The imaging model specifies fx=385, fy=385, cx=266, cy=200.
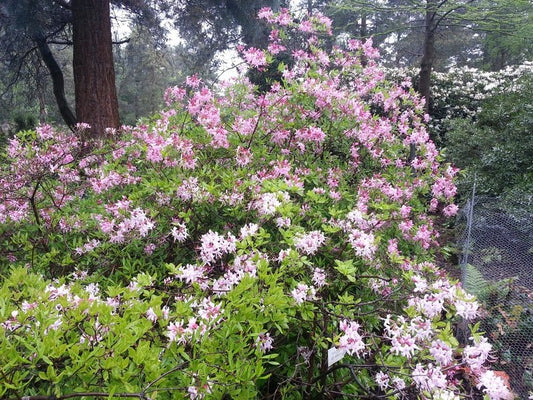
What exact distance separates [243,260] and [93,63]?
4.82 meters

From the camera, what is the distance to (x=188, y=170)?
272 cm

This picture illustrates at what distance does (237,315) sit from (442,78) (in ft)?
44.5

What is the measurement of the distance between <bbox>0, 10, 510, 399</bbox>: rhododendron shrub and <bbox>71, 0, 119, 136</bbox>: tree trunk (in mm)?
1135

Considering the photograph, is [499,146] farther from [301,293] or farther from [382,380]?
[301,293]

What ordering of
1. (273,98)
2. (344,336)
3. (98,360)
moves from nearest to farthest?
(98,360)
(344,336)
(273,98)

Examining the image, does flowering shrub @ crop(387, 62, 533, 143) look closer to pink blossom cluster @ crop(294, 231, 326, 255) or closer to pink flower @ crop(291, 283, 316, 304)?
A: pink blossom cluster @ crop(294, 231, 326, 255)

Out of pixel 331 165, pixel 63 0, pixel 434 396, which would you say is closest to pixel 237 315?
pixel 434 396

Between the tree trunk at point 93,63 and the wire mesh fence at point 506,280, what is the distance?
5.01 m

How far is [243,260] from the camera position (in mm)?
1851

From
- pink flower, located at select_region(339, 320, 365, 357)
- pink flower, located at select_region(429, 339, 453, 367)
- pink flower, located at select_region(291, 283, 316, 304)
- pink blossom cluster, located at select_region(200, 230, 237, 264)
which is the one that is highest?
pink blossom cluster, located at select_region(200, 230, 237, 264)

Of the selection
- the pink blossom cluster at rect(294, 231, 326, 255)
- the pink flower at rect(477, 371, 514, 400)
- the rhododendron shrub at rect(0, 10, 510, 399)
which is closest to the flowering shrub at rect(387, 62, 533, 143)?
the rhododendron shrub at rect(0, 10, 510, 399)

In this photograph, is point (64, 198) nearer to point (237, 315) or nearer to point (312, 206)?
point (312, 206)

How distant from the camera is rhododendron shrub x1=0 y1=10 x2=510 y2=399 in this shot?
4.13 feet

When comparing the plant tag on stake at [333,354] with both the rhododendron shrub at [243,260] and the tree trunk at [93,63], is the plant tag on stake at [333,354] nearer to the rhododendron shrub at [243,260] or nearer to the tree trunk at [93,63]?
the rhododendron shrub at [243,260]
